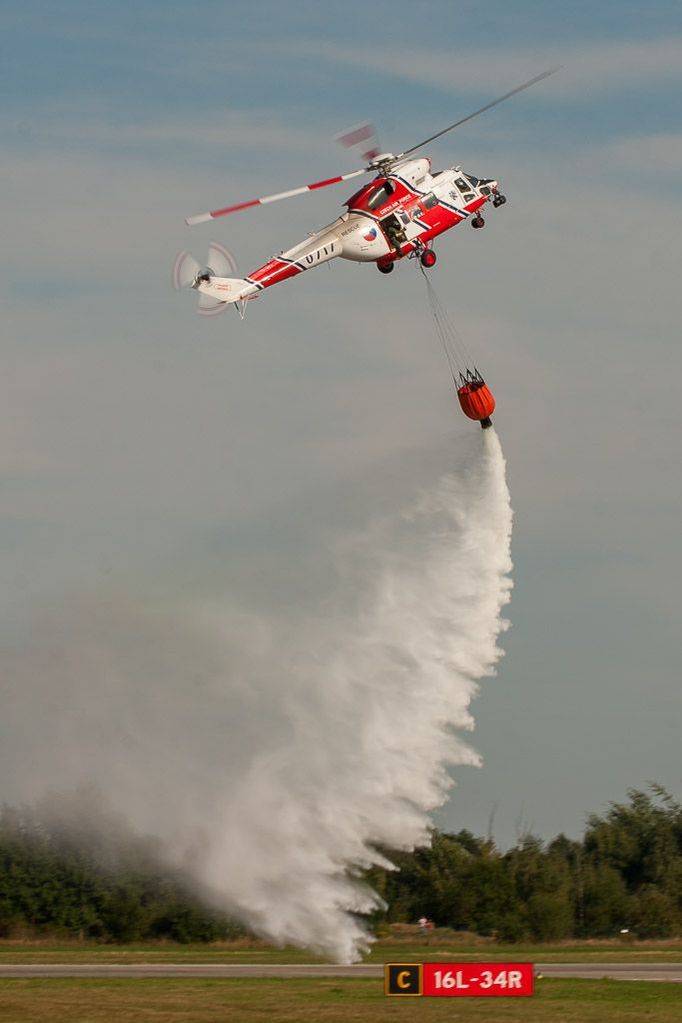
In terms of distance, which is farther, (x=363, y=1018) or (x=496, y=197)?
(x=496, y=197)

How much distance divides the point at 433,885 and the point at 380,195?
3940 cm

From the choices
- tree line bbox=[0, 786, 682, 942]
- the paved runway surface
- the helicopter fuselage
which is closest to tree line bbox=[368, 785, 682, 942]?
tree line bbox=[0, 786, 682, 942]

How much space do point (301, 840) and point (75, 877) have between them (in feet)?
74.7

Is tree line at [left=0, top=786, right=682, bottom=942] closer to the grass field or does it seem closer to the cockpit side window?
the grass field

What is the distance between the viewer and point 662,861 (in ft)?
283

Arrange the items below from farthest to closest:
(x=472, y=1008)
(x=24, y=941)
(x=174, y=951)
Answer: (x=24, y=941)
(x=174, y=951)
(x=472, y=1008)

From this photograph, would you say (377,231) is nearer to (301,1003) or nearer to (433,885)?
(301,1003)

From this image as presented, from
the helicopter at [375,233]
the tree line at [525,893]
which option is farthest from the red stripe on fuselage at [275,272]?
the tree line at [525,893]

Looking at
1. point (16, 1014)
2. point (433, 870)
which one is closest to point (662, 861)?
point (433, 870)

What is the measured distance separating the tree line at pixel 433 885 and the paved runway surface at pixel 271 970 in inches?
148

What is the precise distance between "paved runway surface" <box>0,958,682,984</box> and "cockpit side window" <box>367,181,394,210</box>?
2199cm

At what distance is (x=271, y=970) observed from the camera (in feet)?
167

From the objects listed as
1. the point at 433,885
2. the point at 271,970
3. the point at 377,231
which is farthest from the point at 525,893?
the point at 377,231

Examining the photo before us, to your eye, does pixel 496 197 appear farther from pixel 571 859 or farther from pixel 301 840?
pixel 571 859
